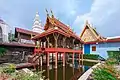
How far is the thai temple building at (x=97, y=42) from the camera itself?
2383 centimetres

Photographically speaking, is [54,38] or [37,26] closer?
[54,38]

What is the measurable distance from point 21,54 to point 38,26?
1466cm

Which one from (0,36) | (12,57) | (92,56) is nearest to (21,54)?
(12,57)

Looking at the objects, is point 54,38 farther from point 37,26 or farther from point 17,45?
point 37,26

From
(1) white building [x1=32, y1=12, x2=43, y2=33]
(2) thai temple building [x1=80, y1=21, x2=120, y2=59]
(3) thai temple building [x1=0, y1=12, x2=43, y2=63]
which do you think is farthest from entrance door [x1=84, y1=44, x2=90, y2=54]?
(1) white building [x1=32, y1=12, x2=43, y2=33]

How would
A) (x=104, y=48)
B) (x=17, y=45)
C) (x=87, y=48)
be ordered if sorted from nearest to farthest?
1. (x=17, y=45)
2. (x=104, y=48)
3. (x=87, y=48)

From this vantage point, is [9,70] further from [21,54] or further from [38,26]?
[38,26]

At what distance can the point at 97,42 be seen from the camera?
85.1 feet

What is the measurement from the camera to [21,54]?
2044cm

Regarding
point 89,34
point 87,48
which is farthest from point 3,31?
point 89,34

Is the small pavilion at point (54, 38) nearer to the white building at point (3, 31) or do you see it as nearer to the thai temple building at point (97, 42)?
the thai temple building at point (97, 42)

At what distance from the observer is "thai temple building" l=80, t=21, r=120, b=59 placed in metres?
23.8

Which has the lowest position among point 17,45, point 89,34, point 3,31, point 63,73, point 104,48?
point 63,73

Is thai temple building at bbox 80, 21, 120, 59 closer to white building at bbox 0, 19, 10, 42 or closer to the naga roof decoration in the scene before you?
the naga roof decoration
